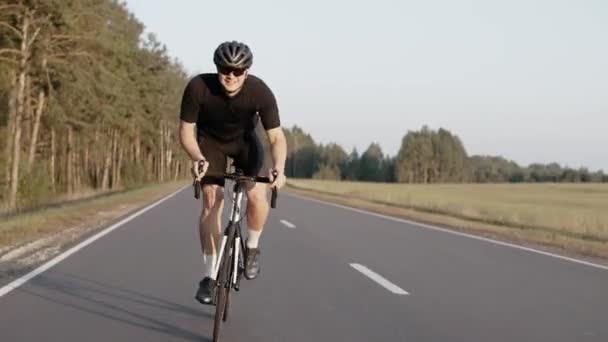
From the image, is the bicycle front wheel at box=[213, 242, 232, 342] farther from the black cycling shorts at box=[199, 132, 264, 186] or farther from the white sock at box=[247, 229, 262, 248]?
the black cycling shorts at box=[199, 132, 264, 186]

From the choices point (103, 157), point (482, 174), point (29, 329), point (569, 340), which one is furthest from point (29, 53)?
point (482, 174)

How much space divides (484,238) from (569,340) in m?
8.71

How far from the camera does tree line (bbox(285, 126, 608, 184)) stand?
500ft

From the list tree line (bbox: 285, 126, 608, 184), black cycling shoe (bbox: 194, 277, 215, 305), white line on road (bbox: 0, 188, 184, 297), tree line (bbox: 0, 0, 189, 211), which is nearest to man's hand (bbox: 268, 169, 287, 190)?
black cycling shoe (bbox: 194, 277, 215, 305)

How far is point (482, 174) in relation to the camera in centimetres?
17262

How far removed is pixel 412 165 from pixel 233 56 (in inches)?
5880

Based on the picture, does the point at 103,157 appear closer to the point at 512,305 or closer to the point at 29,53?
the point at 29,53

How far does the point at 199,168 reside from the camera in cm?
504

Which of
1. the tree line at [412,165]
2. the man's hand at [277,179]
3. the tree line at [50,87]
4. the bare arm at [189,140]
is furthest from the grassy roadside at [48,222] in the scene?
the tree line at [412,165]

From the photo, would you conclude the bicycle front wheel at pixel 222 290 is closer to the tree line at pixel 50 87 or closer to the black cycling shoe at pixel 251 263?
the black cycling shoe at pixel 251 263

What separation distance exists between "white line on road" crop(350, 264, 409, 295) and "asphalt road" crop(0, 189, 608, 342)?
0.5 inches

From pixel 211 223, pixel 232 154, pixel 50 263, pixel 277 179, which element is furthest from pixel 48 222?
pixel 277 179

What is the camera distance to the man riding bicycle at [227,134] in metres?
5.11

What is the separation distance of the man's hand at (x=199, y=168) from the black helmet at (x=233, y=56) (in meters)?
0.69
